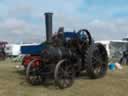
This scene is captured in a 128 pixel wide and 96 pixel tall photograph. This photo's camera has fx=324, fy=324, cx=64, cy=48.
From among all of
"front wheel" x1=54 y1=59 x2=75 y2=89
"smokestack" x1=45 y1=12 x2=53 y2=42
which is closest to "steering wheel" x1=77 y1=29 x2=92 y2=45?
"front wheel" x1=54 y1=59 x2=75 y2=89

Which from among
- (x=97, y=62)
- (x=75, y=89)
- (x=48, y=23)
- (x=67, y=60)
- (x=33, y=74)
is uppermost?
(x=48, y=23)

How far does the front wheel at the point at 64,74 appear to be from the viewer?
8.66 m

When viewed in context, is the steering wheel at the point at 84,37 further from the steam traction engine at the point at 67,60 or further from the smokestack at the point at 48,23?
the smokestack at the point at 48,23

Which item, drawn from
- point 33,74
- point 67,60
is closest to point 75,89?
point 67,60

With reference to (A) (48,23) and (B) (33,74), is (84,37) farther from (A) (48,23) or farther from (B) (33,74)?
(A) (48,23)

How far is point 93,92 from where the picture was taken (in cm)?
835

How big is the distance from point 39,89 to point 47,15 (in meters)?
5.79

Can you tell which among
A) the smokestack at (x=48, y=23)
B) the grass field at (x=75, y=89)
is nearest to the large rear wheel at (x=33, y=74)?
the grass field at (x=75, y=89)

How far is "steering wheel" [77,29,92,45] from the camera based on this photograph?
10.4 metres

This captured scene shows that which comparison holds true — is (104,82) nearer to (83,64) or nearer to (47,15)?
(83,64)

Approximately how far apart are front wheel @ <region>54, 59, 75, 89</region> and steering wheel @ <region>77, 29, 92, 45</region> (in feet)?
4.28

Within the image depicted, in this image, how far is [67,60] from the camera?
30.5 ft

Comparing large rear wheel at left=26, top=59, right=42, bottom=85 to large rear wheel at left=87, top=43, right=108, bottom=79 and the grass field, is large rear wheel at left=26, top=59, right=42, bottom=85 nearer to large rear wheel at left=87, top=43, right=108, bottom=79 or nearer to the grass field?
the grass field

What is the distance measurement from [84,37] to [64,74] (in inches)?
77.9
